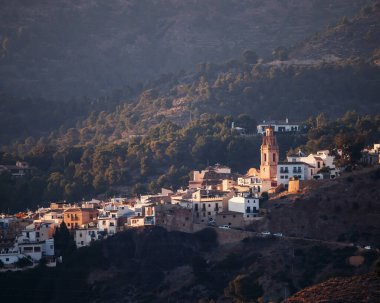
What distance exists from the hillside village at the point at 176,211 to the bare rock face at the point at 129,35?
81809 millimetres

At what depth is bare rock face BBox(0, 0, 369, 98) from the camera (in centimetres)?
17925

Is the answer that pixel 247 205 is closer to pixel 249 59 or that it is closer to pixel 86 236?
pixel 86 236

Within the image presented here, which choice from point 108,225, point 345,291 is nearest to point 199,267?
point 108,225

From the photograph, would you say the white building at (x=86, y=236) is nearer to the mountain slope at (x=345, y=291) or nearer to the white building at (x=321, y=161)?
the white building at (x=321, y=161)

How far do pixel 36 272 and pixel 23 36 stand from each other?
333ft

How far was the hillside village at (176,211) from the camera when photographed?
84.6 m

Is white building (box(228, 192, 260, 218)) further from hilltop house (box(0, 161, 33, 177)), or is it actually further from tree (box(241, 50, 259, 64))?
tree (box(241, 50, 259, 64))

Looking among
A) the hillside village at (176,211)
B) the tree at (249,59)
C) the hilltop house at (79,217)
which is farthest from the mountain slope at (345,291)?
the tree at (249,59)

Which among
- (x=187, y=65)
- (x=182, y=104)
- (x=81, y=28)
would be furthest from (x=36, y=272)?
(x=81, y=28)

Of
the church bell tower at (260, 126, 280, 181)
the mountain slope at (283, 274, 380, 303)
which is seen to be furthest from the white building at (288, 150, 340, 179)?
the mountain slope at (283, 274, 380, 303)

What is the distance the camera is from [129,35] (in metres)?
192

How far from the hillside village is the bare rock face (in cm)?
8181

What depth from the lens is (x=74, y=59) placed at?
18475cm

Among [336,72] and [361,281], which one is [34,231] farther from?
[336,72]
